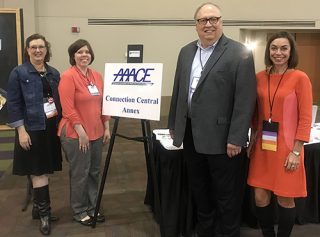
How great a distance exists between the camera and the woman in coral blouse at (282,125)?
6.00ft

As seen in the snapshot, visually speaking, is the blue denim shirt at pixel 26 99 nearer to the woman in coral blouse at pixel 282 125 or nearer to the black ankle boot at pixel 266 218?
the woman in coral blouse at pixel 282 125

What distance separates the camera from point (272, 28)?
8.27m

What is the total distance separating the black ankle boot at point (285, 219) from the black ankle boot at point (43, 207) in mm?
1599

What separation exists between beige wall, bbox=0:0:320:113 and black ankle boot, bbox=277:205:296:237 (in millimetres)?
6114

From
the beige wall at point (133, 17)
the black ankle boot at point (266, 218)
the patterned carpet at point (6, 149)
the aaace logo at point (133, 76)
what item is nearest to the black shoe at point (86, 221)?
the aaace logo at point (133, 76)

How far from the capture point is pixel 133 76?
2.26m

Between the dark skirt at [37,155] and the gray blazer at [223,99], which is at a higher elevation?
the gray blazer at [223,99]

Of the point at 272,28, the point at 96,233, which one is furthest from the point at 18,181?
the point at 272,28

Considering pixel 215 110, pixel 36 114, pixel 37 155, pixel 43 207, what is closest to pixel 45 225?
pixel 43 207

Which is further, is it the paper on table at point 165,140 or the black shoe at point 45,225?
the black shoe at point 45,225

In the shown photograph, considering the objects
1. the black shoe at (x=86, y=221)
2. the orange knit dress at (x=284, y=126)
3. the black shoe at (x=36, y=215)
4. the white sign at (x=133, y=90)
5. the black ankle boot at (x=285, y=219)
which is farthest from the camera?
the black shoe at (x=36, y=215)

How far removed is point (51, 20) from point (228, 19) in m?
3.95

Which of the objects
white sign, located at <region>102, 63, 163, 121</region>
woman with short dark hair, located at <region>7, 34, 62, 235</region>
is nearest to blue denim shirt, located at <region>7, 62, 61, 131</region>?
woman with short dark hair, located at <region>7, 34, 62, 235</region>

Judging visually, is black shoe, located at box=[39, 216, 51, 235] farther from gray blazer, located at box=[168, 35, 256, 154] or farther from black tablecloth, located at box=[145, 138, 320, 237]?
gray blazer, located at box=[168, 35, 256, 154]
